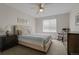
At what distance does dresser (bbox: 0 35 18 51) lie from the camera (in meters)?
1.71

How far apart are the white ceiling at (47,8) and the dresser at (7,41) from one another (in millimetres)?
634

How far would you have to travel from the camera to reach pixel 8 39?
1768mm

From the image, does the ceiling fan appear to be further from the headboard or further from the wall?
the headboard

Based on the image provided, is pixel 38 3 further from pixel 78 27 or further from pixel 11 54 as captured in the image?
pixel 11 54

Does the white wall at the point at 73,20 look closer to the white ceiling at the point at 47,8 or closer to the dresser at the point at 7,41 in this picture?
the white ceiling at the point at 47,8

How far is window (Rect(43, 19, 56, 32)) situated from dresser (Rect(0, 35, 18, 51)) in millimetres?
703

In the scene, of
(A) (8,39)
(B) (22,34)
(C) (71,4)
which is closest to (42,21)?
(B) (22,34)

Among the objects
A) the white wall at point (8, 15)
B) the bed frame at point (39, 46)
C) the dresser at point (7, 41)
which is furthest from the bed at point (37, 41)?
the white wall at point (8, 15)

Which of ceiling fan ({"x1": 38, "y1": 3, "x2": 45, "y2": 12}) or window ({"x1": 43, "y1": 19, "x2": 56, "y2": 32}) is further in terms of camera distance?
window ({"x1": 43, "y1": 19, "x2": 56, "y2": 32})

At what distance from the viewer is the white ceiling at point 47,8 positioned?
174cm

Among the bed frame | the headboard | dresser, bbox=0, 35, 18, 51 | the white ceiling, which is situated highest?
the white ceiling

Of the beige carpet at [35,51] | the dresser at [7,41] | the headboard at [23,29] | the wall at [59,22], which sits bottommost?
the beige carpet at [35,51]

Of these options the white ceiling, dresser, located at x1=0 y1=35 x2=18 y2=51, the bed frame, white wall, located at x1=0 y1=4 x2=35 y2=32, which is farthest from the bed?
the white ceiling

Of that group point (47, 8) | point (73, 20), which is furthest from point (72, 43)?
point (47, 8)
